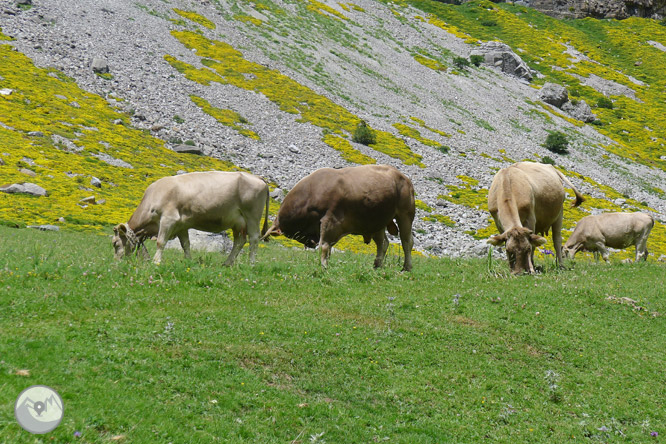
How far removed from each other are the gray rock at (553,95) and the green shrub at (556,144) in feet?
71.5

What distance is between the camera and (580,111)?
88938 mm

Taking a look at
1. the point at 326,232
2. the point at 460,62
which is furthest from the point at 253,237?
the point at 460,62

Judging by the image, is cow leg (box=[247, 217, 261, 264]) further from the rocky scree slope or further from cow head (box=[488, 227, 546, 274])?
the rocky scree slope

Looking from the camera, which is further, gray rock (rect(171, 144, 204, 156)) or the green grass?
gray rock (rect(171, 144, 204, 156))

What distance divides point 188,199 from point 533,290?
887 centimetres

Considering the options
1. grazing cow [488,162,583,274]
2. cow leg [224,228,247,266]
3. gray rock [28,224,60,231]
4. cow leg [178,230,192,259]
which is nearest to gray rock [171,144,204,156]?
gray rock [28,224,60,231]

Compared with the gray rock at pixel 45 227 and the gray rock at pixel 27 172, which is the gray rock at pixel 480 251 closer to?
the gray rock at pixel 45 227

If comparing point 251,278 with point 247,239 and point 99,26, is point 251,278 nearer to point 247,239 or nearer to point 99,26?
point 247,239

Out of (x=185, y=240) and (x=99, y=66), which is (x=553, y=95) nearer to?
(x=99, y=66)

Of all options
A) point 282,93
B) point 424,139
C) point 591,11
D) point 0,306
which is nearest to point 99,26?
point 282,93

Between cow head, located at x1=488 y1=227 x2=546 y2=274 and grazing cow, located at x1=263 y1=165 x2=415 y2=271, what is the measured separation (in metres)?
2.69

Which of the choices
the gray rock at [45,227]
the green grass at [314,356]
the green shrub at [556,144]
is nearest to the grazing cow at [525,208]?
the green grass at [314,356]

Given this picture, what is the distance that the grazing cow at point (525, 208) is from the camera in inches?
603

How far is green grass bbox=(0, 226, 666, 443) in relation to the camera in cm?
701
